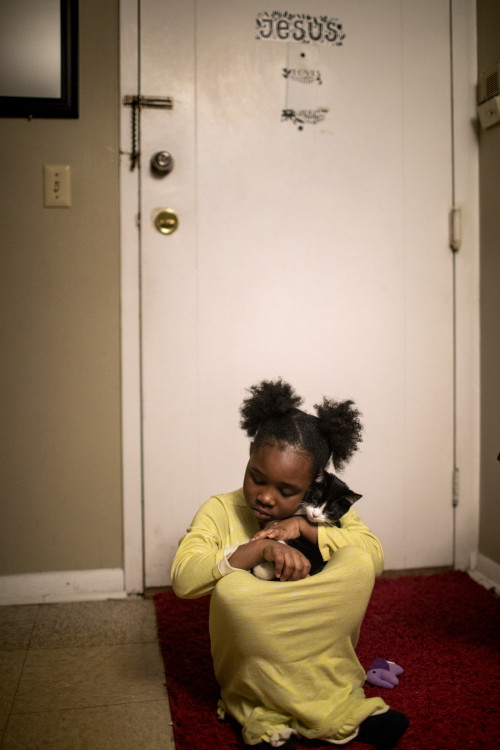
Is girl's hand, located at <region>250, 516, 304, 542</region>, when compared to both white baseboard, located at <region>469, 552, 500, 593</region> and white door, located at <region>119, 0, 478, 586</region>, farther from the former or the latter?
white baseboard, located at <region>469, 552, 500, 593</region>

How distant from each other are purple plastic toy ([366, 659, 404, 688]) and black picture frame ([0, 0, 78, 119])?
5.56 ft

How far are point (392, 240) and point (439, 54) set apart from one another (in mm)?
613

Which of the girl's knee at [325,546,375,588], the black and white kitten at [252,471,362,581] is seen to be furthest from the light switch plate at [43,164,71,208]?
the girl's knee at [325,546,375,588]

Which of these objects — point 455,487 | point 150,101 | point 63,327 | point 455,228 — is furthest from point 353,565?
point 150,101

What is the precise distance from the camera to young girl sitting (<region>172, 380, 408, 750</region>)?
3.76 ft

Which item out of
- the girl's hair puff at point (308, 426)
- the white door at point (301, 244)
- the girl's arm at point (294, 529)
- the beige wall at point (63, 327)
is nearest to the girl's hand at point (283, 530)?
the girl's arm at point (294, 529)

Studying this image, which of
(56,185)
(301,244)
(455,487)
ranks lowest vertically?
(455,487)

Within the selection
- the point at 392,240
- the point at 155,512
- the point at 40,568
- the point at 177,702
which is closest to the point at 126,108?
the point at 392,240

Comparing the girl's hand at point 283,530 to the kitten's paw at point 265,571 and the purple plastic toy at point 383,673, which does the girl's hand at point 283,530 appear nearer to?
the kitten's paw at point 265,571

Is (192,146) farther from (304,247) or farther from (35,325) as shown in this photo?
(35,325)

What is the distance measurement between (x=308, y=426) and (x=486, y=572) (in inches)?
43.2

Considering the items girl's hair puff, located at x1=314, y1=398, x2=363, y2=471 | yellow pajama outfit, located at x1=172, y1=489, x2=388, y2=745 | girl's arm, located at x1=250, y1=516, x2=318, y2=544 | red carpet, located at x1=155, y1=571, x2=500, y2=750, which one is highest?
girl's hair puff, located at x1=314, y1=398, x2=363, y2=471

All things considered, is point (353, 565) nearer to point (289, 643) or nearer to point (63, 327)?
point (289, 643)

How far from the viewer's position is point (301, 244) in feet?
6.54
